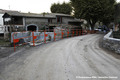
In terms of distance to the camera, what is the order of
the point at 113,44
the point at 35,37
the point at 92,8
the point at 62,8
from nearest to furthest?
the point at 113,44 → the point at 35,37 → the point at 92,8 → the point at 62,8

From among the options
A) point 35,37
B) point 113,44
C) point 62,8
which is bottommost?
point 113,44

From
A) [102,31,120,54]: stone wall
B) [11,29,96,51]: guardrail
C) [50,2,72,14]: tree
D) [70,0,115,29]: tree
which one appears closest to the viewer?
[102,31,120,54]: stone wall

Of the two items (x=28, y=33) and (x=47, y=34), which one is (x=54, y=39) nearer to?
(x=47, y=34)

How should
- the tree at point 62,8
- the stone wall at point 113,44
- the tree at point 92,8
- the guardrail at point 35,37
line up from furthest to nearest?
the tree at point 62,8
the tree at point 92,8
the guardrail at point 35,37
the stone wall at point 113,44

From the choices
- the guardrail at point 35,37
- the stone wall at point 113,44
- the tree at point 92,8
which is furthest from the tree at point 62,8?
the stone wall at point 113,44

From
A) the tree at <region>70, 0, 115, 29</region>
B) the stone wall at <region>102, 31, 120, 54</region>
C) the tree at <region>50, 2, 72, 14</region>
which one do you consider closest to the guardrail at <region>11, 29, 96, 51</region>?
the stone wall at <region>102, 31, 120, 54</region>

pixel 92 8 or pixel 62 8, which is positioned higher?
pixel 62 8

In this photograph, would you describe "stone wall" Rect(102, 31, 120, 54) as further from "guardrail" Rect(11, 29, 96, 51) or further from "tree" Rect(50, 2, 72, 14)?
"tree" Rect(50, 2, 72, 14)

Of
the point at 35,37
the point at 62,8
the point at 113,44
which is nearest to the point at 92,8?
the point at 35,37

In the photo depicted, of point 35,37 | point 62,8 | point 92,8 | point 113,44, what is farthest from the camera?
point 62,8

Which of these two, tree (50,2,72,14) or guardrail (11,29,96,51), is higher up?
tree (50,2,72,14)

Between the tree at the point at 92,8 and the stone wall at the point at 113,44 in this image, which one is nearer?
the stone wall at the point at 113,44

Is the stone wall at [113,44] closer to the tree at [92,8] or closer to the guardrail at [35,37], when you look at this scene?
the guardrail at [35,37]

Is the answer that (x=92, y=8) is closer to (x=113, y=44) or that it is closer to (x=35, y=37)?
(x=35, y=37)
